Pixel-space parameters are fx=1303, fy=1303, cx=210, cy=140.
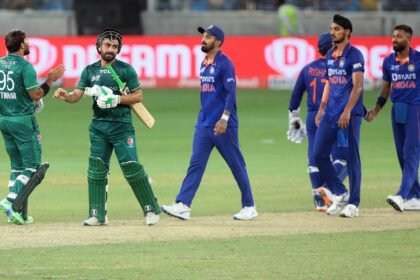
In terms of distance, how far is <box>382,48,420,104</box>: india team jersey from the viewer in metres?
16.2

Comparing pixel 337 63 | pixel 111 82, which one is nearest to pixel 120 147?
pixel 111 82

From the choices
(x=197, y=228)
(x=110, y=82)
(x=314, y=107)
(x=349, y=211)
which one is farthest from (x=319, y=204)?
(x=110, y=82)

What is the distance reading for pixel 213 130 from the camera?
1517cm

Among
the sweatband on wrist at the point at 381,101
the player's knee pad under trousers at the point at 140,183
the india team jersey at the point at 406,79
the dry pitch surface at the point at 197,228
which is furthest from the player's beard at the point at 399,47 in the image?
the player's knee pad under trousers at the point at 140,183

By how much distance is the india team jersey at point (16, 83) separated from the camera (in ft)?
47.6

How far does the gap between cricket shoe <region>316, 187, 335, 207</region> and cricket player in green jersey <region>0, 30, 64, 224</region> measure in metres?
3.64

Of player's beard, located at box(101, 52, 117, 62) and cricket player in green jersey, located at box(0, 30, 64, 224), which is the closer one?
player's beard, located at box(101, 52, 117, 62)

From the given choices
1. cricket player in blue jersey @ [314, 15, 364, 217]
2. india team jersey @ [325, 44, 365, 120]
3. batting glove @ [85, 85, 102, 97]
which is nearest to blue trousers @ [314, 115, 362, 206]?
cricket player in blue jersey @ [314, 15, 364, 217]

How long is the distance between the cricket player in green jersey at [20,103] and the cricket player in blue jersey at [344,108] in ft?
10.7

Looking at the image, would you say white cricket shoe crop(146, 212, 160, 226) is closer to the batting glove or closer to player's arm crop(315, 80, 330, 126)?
the batting glove

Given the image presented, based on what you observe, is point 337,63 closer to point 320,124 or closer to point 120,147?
point 320,124

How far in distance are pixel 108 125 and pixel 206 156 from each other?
144 centimetres

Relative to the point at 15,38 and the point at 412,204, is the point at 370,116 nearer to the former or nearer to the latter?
the point at 412,204

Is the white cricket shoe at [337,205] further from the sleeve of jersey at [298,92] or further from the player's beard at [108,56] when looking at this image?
the player's beard at [108,56]
